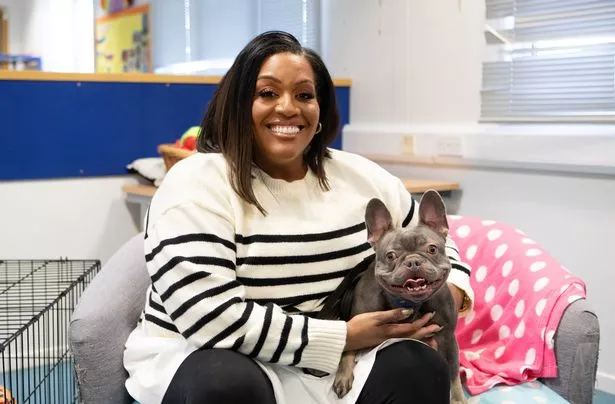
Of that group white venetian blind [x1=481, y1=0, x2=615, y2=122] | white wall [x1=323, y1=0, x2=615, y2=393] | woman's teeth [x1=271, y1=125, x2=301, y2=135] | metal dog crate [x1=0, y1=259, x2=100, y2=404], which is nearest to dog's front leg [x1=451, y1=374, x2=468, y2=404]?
woman's teeth [x1=271, y1=125, x2=301, y2=135]

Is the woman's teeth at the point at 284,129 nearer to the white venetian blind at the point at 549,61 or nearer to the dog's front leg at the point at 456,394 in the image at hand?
A: the dog's front leg at the point at 456,394

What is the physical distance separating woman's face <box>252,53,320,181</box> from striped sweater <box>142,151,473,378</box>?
3.3 inches

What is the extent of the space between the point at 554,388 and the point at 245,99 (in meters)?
1.02

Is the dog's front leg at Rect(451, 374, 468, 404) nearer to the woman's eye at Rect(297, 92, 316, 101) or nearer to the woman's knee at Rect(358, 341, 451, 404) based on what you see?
the woman's knee at Rect(358, 341, 451, 404)

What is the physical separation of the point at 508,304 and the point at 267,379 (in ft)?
2.72

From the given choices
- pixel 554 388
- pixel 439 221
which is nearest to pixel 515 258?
pixel 554 388

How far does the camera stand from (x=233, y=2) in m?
A: 4.79

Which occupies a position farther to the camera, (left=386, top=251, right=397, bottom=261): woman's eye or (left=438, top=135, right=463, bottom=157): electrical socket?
(left=438, top=135, right=463, bottom=157): electrical socket

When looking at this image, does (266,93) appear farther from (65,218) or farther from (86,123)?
(65,218)

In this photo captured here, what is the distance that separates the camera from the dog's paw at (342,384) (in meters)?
1.51

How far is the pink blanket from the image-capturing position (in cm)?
183

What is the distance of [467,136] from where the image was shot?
312 centimetres

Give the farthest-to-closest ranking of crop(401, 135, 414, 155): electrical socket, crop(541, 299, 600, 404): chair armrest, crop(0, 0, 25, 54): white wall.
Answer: crop(0, 0, 25, 54): white wall < crop(401, 135, 414, 155): electrical socket < crop(541, 299, 600, 404): chair armrest

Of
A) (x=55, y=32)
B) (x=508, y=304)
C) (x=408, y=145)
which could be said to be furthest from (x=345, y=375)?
(x=55, y=32)
